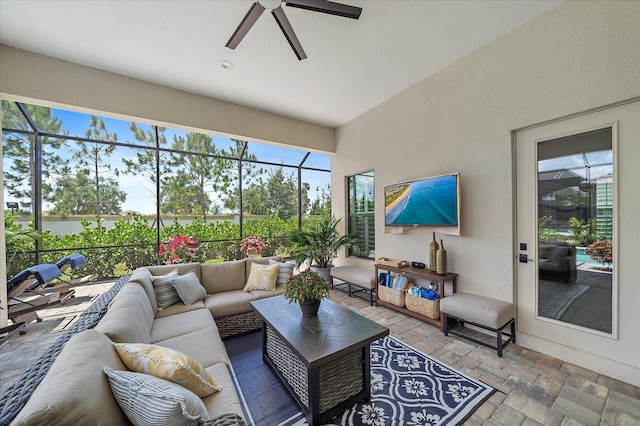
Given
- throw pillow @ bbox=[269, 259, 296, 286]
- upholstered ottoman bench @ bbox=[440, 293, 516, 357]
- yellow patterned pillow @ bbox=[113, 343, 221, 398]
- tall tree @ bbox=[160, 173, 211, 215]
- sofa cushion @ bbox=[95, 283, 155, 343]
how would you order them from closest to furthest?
yellow patterned pillow @ bbox=[113, 343, 221, 398], sofa cushion @ bbox=[95, 283, 155, 343], upholstered ottoman bench @ bbox=[440, 293, 516, 357], throw pillow @ bbox=[269, 259, 296, 286], tall tree @ bbox=[160, 173, 211, 215]

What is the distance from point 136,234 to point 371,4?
16.9ft

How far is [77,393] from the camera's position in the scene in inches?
33.0

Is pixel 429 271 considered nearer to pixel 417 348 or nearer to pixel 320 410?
pixel 417 348

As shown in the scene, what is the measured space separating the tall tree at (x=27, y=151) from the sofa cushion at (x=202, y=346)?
13.0ft

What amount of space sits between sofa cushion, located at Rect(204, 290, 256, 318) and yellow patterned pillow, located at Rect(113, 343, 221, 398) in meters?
1.45

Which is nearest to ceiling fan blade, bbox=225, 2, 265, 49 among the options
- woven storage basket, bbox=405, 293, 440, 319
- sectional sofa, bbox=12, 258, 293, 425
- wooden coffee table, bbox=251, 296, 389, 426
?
sectional sofa, bbox=12, 258, 293, 425

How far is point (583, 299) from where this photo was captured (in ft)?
7.50

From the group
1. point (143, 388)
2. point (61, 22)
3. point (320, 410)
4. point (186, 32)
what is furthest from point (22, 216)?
point (320, 410)

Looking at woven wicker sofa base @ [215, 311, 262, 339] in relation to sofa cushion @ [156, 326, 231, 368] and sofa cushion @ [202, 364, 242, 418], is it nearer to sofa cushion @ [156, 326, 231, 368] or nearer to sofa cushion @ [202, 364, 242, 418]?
sofa cushion @ [156, 326, 231, 368]

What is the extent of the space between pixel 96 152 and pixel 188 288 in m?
3.39

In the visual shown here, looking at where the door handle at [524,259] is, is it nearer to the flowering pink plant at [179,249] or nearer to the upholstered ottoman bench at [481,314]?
the upholstered ottoman bench at [481,314]

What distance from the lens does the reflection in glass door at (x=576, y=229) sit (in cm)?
217

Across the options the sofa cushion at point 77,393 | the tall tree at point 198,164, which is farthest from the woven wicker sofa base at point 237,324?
the tall tree at point 198,164

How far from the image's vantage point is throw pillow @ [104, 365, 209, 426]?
939 mm
